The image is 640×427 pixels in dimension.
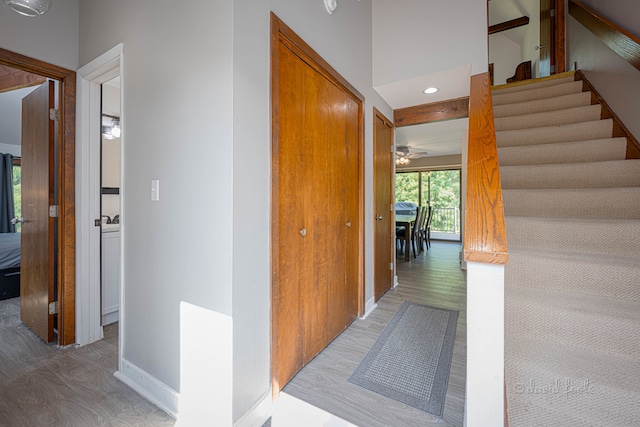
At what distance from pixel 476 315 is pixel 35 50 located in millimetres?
3004

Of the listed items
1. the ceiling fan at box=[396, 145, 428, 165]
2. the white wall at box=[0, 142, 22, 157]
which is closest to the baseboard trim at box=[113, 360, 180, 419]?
the ceiling fan at box=[396, 145, 428, 165]

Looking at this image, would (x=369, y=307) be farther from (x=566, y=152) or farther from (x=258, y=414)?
(x=566, y=152)

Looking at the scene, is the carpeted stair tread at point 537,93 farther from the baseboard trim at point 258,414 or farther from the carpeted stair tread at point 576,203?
the baseboard trim at point 258,414

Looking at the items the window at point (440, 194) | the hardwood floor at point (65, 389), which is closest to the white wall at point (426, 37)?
the hardwood floor at point (65, 389)

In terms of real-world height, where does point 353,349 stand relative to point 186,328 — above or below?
below

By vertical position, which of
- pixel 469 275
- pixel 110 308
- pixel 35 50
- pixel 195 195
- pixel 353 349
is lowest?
pixel 353 349

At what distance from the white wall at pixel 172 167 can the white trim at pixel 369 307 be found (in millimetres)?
1694

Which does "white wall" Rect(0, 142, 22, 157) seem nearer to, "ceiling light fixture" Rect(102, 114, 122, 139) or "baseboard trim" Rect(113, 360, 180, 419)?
"ceiling light fixture" Rect(102, 114, 122, 139)

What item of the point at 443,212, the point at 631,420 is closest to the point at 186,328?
the point at 631,420

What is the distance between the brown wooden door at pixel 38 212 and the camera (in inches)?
81.6

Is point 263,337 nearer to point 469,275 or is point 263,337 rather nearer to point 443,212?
point 469,275

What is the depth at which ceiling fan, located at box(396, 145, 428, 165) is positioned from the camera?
6490 millimetres

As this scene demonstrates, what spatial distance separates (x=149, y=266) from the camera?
4.99 feet

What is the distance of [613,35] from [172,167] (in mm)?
3039
